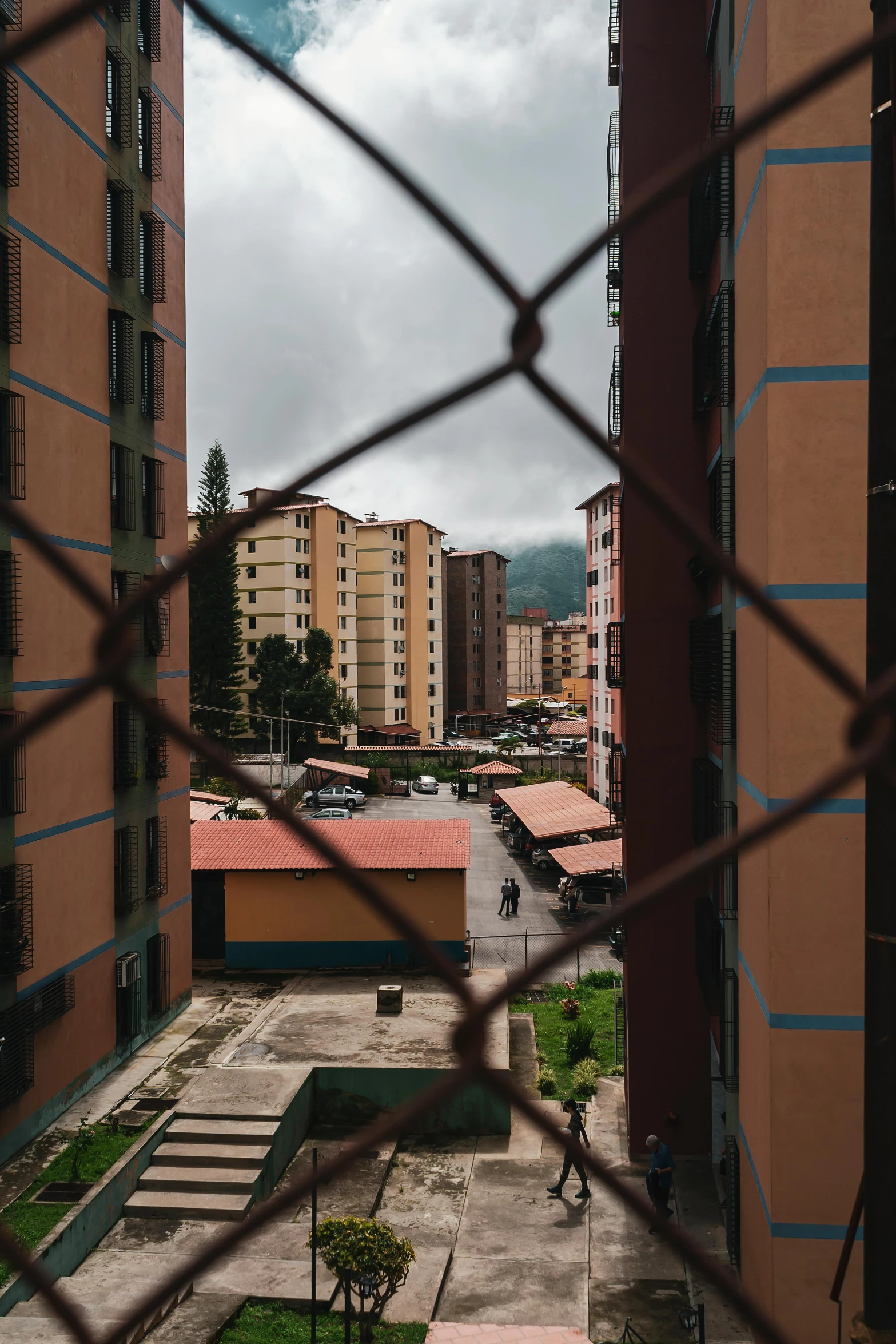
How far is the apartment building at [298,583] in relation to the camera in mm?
47875

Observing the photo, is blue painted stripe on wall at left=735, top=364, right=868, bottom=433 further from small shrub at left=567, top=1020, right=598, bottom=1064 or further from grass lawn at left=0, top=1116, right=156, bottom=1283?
small shrub at left=567, top=1020, right=598, bottom=1064

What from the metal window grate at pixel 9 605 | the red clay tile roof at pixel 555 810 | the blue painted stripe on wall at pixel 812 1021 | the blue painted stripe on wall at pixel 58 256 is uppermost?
the blue painted stripe on wall at pixel 58 256

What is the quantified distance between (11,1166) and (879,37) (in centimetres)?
1232

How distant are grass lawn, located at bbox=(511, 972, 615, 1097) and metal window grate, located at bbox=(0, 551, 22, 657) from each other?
871 cm

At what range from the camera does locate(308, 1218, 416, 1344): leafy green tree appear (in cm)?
818

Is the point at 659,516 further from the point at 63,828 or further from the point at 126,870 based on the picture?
the point at 126,870

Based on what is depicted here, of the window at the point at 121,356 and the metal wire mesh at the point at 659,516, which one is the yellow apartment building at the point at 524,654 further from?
the metal wire mesh at the point at 659,516

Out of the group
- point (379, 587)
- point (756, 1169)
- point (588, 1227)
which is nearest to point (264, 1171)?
point (588, 1227)

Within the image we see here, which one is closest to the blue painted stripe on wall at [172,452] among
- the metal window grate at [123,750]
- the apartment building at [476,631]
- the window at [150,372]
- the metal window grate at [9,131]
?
the window at [150,372]

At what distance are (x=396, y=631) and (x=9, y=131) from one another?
44089 millimetres

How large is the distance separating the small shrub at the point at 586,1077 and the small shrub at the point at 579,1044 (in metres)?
0.27

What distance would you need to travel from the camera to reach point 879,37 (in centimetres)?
81

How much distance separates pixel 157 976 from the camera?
15164mm

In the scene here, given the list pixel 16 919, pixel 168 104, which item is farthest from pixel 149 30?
pixel 16 919
